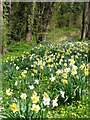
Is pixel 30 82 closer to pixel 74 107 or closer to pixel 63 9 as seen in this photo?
pixel 74 107

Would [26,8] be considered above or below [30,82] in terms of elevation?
above

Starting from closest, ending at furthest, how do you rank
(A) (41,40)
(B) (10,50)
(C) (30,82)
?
(C) (30,82) < (B) (10,50) < (A) (41,40)

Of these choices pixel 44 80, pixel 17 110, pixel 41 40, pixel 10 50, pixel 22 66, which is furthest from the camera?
pixel 41 40

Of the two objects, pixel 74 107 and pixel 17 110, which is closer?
pixel 17 110

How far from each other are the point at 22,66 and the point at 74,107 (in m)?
2.30

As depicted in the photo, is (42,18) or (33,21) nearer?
(33,21)

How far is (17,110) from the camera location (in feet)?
7.34

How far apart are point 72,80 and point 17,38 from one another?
28.3 feet

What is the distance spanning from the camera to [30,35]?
11164 mm

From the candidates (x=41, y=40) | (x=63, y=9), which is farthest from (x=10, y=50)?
(x=63, y=9)

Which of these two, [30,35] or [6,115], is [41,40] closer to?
[30,35]

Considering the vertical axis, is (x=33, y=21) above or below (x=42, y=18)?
below

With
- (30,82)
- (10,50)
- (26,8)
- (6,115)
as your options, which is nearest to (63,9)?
(26,8)

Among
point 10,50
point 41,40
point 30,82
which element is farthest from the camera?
point 41,40
